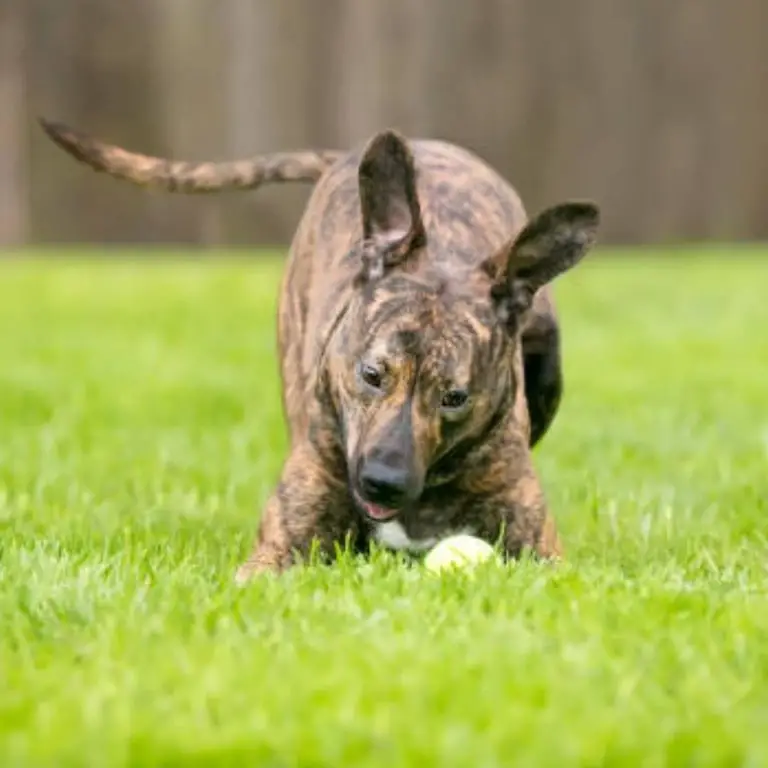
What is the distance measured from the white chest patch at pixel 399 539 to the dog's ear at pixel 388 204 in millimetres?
604

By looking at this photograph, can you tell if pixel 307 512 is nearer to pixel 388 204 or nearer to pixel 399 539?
pixel 399 539

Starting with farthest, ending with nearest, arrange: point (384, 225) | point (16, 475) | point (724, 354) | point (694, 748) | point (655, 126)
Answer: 1. point (655, 126)
2. point (724, 354)
3. point (16, 475)
4. point (384, 225)
5. point (694, 748)

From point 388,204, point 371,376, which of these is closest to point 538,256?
point 388,204

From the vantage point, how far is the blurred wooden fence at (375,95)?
12633mm

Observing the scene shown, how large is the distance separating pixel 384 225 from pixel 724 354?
15.5 feet

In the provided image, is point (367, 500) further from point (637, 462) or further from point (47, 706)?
point (637, 462)

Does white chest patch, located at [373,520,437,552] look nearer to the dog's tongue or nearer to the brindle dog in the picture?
the brindle dog

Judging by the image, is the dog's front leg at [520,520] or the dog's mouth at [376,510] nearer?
the dog's mouth at [376,510]

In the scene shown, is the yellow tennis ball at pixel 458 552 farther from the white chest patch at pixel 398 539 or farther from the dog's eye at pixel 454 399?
the dog's eye at pixel 454 399

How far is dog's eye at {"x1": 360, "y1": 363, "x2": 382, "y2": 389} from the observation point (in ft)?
14.1

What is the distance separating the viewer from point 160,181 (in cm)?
595

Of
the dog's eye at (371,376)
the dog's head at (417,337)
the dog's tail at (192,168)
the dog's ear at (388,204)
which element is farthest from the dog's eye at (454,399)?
the dog's tail at (192,168)

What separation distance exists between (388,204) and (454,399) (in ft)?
1.95

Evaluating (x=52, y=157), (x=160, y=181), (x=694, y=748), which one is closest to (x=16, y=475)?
(x=160, y=181)
